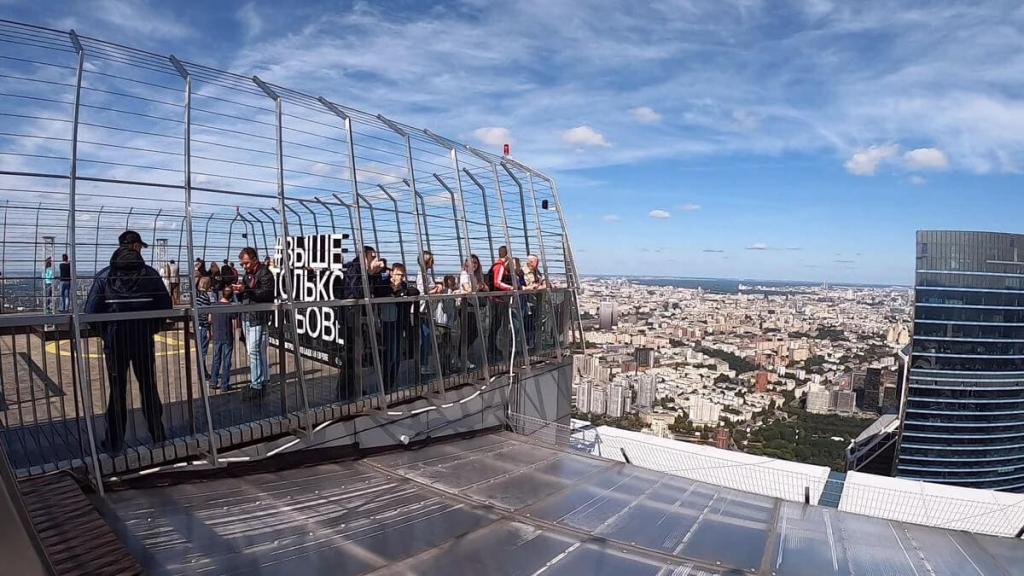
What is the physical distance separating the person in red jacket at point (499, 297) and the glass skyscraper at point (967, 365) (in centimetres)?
4086

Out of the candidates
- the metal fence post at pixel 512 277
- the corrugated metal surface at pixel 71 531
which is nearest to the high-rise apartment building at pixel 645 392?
the metal fence post at pixel 512 277

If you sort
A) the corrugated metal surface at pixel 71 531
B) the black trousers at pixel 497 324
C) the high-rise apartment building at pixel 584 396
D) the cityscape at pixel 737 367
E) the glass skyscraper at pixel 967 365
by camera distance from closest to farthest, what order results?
the corrugated metal surface at pixel 71 531 → the black trousers at pixel 497 324 → the high-rise apartment building at pixel 584 396 → the cityscape at pixel 737 367 → the glass skyscraper at pixel 967 365

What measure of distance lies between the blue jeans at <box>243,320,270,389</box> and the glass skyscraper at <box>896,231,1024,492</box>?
4565cm

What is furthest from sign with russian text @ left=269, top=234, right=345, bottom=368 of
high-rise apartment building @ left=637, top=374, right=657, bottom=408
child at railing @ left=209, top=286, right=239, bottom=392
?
high-rise apartment building @ left=637, top=374, right=657, bottom=408

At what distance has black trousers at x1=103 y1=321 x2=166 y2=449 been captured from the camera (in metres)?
4.94

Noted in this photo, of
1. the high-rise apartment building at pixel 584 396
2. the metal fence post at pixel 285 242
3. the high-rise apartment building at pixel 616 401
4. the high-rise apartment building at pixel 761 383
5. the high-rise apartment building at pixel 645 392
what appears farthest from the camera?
the high-rise apartment building at pixel 761 383

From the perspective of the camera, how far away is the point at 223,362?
22.5 feet

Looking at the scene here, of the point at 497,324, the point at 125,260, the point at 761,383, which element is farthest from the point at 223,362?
the point at 761,383

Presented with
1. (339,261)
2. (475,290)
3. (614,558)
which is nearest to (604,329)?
(475,290)

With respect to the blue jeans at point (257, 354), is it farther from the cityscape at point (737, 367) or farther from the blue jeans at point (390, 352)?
the cityscape at point (737, 367)

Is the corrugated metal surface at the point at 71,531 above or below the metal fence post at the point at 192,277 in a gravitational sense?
below

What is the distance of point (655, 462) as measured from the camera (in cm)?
972

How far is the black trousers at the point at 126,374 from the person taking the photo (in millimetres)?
4941

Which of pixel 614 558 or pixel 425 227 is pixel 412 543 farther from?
pixel 425 227
